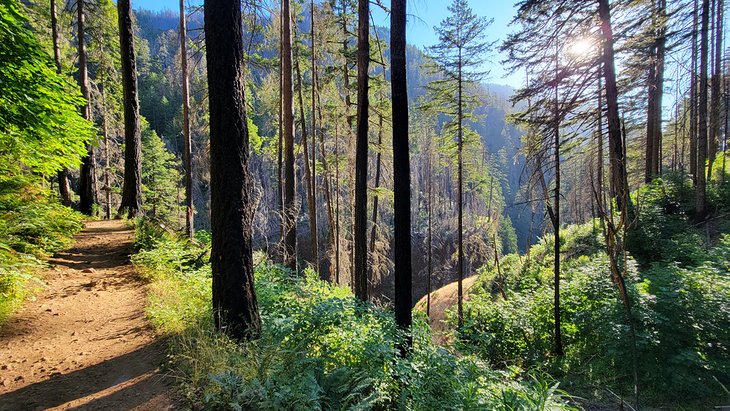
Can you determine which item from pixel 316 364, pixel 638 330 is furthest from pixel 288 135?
pixel 638 330

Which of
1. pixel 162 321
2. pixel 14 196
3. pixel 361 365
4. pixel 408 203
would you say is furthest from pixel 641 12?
pixel 14 196

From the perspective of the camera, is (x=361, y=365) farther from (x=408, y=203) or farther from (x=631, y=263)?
(x=631, y=263)

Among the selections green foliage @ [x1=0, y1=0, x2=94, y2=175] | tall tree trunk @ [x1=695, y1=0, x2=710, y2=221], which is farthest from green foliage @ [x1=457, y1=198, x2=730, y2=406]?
green foliage @ [x1=0, y1=0, x2=94, y2=175]

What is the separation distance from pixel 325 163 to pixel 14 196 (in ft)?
28.3

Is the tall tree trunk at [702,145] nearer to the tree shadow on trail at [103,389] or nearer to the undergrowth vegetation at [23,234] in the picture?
the tree shadow on trail at [103,389]

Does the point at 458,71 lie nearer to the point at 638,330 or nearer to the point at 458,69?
the point at 458,69

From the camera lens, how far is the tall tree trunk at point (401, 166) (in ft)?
15.1

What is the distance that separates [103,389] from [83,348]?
100cm

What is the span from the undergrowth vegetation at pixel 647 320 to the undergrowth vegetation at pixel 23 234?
24.4 feet

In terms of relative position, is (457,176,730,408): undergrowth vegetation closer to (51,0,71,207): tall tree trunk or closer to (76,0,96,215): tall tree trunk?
(76,0,96,215): tall tree trunk

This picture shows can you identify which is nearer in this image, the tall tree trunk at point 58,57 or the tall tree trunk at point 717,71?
the tall tree trunk at point 717,71

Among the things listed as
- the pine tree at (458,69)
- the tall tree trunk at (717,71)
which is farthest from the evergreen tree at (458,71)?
the tall tree trunk at (717,71)

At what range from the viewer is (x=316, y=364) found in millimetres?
3488

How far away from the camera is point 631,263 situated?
26.3ft
